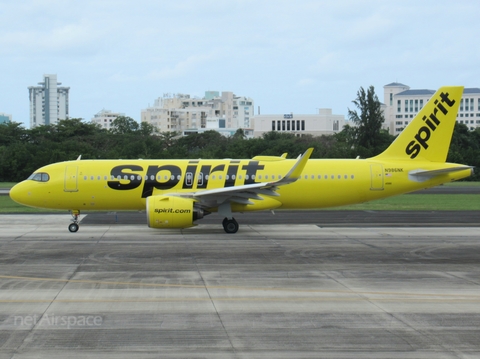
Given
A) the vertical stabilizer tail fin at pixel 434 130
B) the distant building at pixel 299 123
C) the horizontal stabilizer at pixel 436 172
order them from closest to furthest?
1. the horizontal stabilizer at pixel 436 172
2. the vertical stabilizer tail fin at pixel 434 130
3. the distant building at pixel 299 123

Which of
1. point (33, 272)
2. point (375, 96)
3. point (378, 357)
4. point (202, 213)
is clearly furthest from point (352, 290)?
point (375, 96)

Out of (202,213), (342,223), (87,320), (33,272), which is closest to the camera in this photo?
(87,320)

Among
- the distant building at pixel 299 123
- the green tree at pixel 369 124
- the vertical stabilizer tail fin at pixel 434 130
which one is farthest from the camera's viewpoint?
the distant building at pixel 299 123

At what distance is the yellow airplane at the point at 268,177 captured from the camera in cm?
2950

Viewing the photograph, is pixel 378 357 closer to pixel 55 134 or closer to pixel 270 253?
pixel 270 253

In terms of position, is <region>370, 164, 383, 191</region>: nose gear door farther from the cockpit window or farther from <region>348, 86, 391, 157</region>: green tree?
<region>348, 86, 391, 157</region>: green tree

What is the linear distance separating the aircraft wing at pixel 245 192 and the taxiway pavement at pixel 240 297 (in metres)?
2.26

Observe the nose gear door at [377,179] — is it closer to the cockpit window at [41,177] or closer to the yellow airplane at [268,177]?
the yellow airplane at [268,177]

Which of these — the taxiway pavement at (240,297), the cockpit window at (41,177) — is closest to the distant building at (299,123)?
the cockpit window at (41,177)

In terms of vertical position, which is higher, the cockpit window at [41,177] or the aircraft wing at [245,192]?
the cockpit window at [41,177]

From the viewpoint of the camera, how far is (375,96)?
92875mm

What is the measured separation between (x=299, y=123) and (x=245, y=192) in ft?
545

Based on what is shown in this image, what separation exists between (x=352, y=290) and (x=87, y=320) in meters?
6.48

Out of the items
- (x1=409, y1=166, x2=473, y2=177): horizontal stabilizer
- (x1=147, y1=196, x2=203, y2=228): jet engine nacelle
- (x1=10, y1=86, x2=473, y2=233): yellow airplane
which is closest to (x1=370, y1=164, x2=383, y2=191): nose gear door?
(x1=10, y1=86, x2=473, y2=233): yellow airplane
